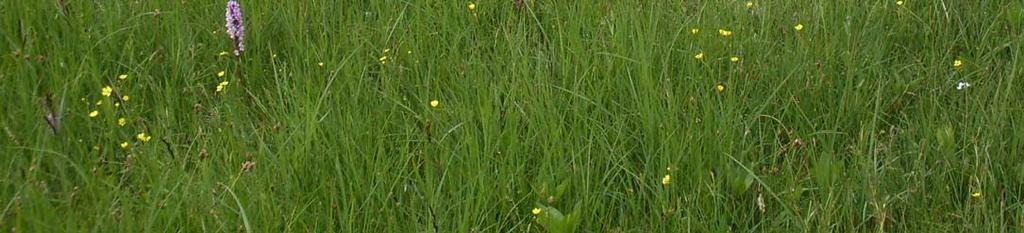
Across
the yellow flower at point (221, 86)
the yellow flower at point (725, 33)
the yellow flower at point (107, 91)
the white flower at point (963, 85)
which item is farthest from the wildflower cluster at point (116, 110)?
the white flower at point (963, 85)

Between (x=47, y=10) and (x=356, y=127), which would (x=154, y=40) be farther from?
(x=356, y=127)

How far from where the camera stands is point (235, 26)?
297 cm

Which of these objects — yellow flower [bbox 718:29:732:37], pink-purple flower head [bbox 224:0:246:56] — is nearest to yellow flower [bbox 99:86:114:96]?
pink-purple flower head [bbox 224:0:246:56]

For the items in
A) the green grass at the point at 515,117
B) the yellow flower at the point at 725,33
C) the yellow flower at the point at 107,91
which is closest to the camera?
the green grass at the point at 515,117

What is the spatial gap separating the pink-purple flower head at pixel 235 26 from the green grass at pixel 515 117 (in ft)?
0.31

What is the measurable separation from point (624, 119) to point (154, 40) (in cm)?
114

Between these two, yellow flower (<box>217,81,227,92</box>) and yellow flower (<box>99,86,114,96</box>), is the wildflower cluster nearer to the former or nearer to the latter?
yellow flower (<box>99,86,114,96</box>)

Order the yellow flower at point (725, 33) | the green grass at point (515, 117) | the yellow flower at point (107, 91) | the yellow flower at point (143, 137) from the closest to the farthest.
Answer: the green grass at point (515, 117) → the yellow flower at point (143, 137) → the yellow flower at point (107, 91) → the yellow flower at point (725, 33)

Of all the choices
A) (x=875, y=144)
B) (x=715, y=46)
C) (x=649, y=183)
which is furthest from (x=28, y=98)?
(x=875, y=144)

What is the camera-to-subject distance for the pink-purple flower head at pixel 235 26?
2.95m

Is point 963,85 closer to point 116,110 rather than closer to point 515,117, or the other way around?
point 515,117

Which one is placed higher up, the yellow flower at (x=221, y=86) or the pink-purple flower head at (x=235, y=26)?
the pink-purple flower head at (x=235, y=26)

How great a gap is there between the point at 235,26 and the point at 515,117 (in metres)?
0.72

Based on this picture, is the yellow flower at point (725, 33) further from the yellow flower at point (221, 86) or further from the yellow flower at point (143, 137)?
the yellow flower at point (143, 137)
